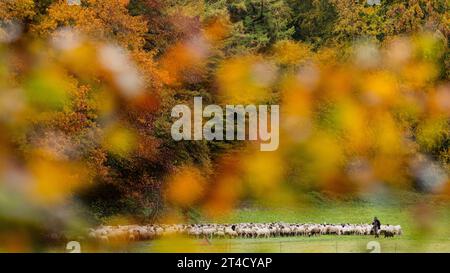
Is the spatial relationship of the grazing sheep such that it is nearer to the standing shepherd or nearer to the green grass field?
the standing shepherd

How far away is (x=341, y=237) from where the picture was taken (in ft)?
65.7

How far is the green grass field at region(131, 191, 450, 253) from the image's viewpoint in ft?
62.0

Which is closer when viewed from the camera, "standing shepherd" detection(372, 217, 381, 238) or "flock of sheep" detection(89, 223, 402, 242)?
"flock of sheep" detection(89, 223, 402, 242)

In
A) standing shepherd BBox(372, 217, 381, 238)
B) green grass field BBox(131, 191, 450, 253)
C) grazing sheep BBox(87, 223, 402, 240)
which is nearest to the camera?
green grass field BBox(131, 191, 450, 253)

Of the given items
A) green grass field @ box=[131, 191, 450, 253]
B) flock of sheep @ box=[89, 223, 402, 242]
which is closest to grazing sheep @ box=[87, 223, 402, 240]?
→ flock of sheep @ box=[89, 223, 402, 242]

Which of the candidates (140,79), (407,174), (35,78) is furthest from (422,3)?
(35,78)

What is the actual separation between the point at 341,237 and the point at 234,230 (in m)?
2.12

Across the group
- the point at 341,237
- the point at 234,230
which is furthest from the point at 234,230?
the point at 341,237

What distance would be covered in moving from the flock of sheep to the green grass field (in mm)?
204

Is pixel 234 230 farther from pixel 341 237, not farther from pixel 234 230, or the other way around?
pixel 341 237

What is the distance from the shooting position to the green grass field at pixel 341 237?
18.9 meters

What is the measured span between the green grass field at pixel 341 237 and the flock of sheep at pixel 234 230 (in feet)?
0.67

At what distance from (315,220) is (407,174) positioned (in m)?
2.59

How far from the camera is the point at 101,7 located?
1955 cm
